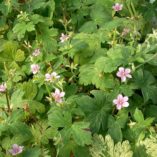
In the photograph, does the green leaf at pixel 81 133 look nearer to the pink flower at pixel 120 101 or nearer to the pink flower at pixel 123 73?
the pink flower at pixel 120 101

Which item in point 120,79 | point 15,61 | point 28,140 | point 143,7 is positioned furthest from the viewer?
point 143,7

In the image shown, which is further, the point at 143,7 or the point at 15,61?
the point at 143,7

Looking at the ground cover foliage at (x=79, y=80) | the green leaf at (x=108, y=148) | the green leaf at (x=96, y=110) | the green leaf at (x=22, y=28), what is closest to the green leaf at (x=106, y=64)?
the ground cover foliage at (x=79, y=80)

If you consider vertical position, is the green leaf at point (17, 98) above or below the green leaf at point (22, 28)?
below

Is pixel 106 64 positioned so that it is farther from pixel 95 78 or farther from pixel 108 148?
pixel 108 148

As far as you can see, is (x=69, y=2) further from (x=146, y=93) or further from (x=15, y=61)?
(x=146, y=93)

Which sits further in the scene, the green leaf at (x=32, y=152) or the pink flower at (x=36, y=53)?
the pink flower at (x=36, y=53)

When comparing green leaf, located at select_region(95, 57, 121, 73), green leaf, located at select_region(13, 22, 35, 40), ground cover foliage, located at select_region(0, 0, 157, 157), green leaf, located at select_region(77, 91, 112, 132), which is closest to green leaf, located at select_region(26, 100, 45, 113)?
ground cover foliage, located at select_region(0, 0, 157, 157)

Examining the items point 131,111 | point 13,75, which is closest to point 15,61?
point 13,75

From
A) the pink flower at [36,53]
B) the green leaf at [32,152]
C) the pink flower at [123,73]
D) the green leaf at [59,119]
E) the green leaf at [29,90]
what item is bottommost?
the green leaf at [32,152]
